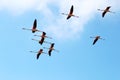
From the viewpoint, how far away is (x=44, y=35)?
103 meters

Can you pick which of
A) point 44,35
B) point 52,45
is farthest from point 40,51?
point 44,35

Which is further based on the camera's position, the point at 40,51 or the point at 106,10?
the point at 40,51

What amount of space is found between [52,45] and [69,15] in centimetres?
1409

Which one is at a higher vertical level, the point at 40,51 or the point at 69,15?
the point at 69,15

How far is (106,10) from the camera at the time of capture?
102 meters

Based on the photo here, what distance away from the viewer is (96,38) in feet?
351

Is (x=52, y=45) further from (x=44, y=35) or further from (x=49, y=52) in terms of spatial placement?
(x=44, y=35)

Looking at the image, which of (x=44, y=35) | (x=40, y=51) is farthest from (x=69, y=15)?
(x=40, y=51)

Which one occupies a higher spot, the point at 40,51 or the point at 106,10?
the point at 106,10

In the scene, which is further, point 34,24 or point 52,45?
point 52,45

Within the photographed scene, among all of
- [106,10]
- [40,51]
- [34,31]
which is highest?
[106,10]

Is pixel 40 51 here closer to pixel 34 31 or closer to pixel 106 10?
pixel 34 31

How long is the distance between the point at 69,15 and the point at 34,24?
8110 mm

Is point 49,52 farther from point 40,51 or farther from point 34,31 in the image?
point 34,31
